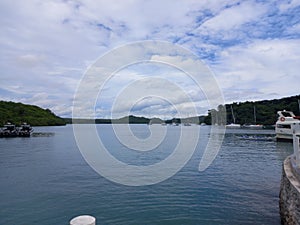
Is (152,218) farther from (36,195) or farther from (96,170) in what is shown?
(96,170)

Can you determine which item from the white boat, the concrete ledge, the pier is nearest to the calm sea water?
the concrete ledge

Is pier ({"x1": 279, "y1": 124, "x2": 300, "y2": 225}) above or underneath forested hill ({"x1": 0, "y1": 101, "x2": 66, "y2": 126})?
underneath

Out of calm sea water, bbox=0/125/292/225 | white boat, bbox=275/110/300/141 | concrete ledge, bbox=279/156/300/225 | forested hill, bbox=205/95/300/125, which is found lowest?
calm sea water, bbox=0/125/292/225

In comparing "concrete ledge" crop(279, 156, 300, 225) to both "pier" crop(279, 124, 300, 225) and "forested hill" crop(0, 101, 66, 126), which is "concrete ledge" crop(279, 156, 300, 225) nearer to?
"pier" crop(279, 124, 300, 225)

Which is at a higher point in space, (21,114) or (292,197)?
(21,114)

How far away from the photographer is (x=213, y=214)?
10.0 m

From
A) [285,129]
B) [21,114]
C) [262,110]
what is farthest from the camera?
[21,114]

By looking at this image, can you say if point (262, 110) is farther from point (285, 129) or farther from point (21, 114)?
point (21, 114)

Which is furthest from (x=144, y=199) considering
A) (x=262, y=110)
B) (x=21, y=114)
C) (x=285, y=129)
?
(x=21, y=114)

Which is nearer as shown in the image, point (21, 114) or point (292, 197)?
point (292, 197)

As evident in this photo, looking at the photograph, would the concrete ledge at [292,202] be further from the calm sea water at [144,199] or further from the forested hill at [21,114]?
the forested hill at [21,114]

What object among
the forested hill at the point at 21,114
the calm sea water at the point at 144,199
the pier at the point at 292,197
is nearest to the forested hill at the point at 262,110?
the calm sea water at the point at 144,199

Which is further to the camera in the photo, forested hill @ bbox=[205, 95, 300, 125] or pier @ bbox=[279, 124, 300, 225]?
forested hill @ bbox=[205, 95, 300, 125]

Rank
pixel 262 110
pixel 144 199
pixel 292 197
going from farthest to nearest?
pixel 262 110 < pixel 144 199 < pixel 292 197
